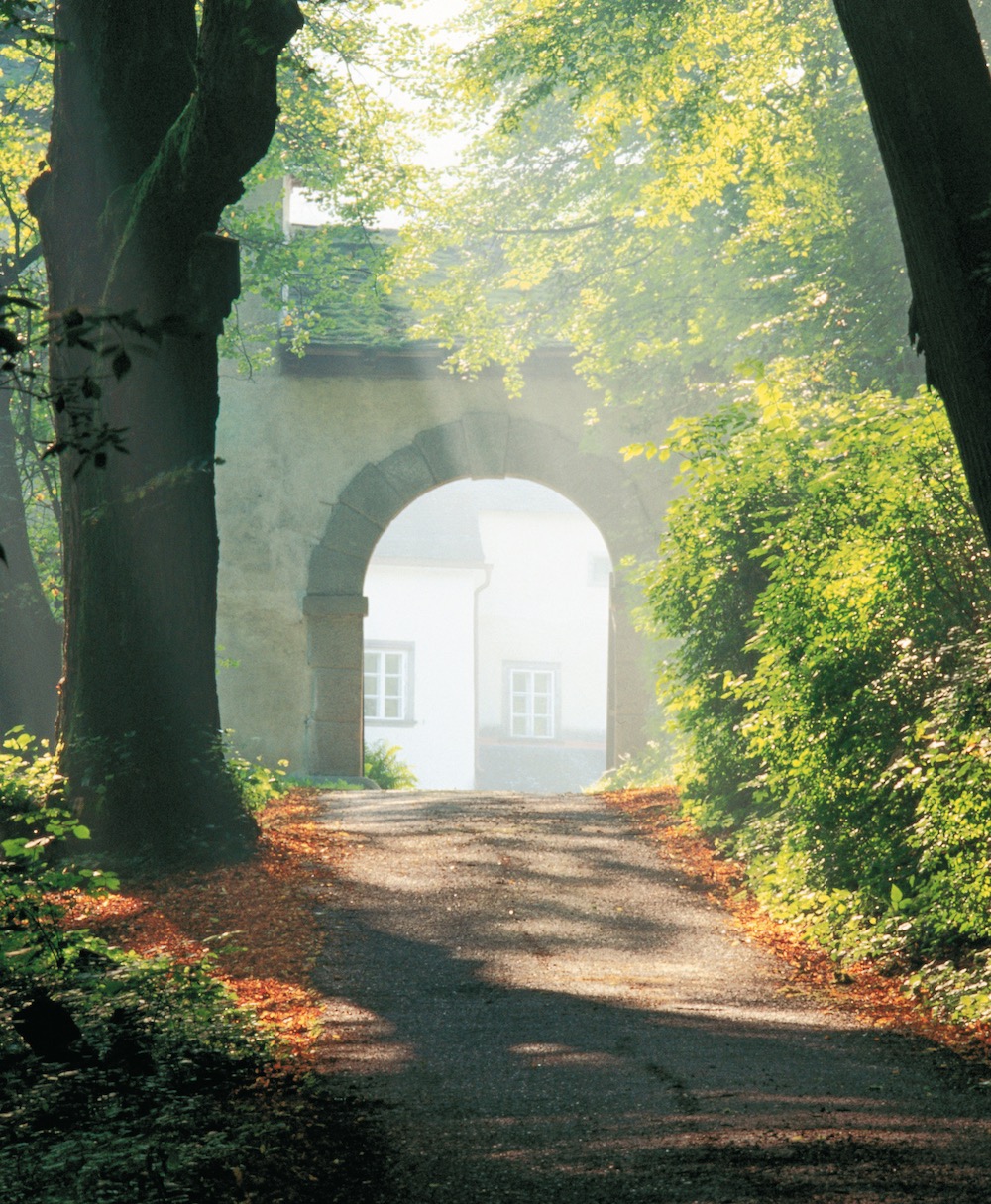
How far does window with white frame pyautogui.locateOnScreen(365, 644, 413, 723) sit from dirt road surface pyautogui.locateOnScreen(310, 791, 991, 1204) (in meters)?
23.6

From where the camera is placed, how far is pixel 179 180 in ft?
25.8

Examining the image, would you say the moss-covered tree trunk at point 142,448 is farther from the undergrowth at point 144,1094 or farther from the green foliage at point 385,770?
the green foliage at point 385,770

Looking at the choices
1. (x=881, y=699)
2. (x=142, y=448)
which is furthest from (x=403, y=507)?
(x=881, y=699)

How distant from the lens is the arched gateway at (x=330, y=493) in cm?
1655

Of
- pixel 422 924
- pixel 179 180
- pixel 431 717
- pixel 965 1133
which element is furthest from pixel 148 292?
pixel 431 717

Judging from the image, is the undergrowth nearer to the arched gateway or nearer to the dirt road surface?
the dirt road surface

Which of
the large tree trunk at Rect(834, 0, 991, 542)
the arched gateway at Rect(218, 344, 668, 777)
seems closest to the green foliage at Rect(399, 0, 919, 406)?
the arched gateway at Rect(218, 344, 668, 777)

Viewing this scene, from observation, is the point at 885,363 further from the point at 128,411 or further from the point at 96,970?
the point at 96,970

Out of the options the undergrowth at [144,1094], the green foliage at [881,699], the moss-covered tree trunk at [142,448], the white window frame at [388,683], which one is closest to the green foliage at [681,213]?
the moss-covered tree trunk at [142,448]

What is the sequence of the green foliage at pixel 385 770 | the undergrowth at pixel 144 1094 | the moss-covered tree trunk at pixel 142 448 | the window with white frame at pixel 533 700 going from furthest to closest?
the window with white frame at pixel 533 700, the green foliage at pixel 385 770, the moss-covered tree trunk at pixel 142 448, the undergrowth at pixel 144 1094

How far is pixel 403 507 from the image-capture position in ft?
54.5

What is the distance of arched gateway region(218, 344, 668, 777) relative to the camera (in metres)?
16.5

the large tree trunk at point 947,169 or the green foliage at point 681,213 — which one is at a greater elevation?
the green foliage at point 681,213

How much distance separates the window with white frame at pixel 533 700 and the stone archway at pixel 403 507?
65.8 ft
